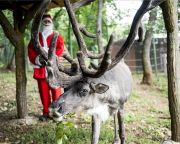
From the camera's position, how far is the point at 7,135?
24.1 feet

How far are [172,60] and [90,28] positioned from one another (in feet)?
54.4

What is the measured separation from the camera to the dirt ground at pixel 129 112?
760 cm

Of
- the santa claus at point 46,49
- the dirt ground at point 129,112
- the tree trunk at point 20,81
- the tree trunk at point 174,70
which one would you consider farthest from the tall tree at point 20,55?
the tree trunk at point 174,70

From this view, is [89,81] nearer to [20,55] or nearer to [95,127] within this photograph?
[95,127]

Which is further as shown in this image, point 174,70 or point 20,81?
point 20,81

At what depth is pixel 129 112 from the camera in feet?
31.3

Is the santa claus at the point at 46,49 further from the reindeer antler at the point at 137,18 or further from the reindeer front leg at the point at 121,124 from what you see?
the reindeer antler at the point at 137,18

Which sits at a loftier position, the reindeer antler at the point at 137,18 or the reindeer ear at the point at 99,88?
the reindeer antler at the point at 137,18

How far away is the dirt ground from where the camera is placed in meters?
7.60

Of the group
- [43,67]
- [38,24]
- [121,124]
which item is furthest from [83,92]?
[43,67]

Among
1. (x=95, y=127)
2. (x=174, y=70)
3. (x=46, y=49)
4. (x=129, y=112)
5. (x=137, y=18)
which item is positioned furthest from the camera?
(x=129, y=112)

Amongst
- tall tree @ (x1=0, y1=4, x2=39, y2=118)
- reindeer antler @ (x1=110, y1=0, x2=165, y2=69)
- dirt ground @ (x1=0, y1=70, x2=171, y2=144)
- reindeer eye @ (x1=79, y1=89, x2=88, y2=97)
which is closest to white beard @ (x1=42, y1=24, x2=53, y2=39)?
tall tree @ (x1=0, y1=4, x2=39, y2=118)

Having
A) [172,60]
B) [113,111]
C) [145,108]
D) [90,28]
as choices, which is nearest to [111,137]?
[113,111]

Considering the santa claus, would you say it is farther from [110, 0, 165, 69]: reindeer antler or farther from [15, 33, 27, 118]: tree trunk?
[110, 0, 165, 69]: reindeer antler
